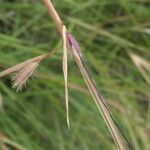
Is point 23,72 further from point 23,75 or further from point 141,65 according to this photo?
point 141,65

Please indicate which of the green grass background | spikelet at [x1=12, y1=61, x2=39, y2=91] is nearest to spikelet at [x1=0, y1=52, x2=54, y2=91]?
spikelet at [x1=12, y1=61, x2=39, y2=91]

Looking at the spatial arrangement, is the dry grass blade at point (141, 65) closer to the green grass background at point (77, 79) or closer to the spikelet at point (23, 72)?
the green grass background at point (77, 79)

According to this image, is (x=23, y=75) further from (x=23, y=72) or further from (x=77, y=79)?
(x=77, y=79)

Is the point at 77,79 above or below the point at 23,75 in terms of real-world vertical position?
below

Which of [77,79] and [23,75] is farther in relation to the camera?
[77,79]

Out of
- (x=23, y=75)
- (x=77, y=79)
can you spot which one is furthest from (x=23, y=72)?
(x=77, y=79)

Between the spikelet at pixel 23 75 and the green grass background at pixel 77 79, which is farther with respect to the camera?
the green grass background at pixel 77 79

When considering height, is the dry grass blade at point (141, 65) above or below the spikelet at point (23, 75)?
below

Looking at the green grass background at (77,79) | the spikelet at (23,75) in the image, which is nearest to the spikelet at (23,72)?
the spikelet at (23,75)
